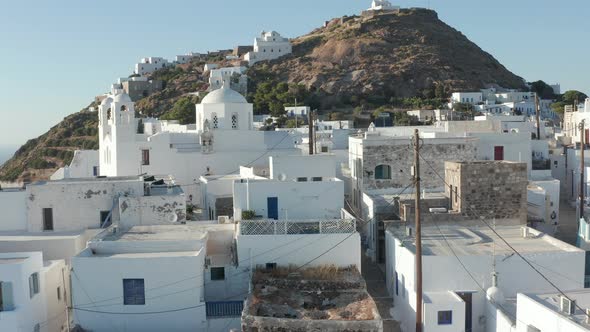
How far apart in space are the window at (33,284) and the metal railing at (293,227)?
492cm

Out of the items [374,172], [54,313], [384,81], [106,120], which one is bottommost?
[54,313]

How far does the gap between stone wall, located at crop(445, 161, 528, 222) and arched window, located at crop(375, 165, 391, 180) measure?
487 cm

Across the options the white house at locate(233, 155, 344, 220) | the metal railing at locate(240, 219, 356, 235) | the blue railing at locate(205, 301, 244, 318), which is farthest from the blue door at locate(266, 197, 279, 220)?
the blue railing at locate(205, 301, 244, 318)

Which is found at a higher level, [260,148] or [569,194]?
[260,148]

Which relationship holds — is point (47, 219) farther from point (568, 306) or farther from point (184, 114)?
point (184, 114)

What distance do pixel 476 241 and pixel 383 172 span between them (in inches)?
288

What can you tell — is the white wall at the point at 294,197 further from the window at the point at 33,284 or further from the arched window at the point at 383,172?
the window at the point at 33,284

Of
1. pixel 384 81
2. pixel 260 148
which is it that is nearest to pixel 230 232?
pixel 260 148

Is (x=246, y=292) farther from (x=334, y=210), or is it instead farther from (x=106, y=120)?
(x=106, y=120)

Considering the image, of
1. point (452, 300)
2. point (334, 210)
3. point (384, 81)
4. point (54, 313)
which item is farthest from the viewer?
point (384, 81)

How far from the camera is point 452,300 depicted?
46.2ft

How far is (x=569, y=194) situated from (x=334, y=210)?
52.7ft

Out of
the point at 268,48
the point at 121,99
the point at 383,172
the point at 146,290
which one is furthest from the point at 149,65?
the point at 146,290

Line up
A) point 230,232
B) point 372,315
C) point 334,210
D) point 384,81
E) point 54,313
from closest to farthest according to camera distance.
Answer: point 372,315 → point 54,313 → point 230,232 → point 334,210 → point 384,81
